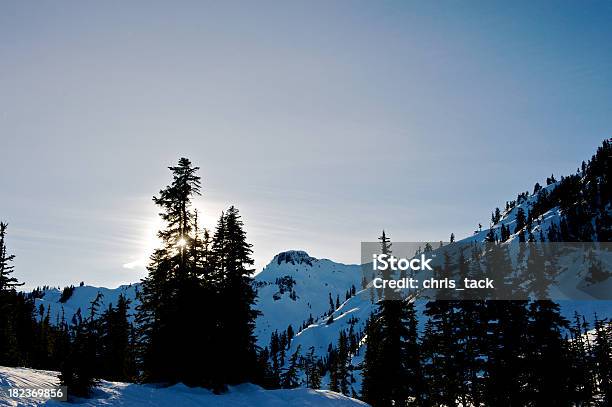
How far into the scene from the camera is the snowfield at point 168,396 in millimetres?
16916

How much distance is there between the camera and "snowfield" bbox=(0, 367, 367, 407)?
1692 cm

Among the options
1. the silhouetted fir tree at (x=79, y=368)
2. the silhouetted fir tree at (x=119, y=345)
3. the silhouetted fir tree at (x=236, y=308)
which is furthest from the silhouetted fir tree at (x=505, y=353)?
the silhouetted fir tree at (x=119, y=345)

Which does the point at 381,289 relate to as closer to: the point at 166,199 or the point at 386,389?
the point at 386,389

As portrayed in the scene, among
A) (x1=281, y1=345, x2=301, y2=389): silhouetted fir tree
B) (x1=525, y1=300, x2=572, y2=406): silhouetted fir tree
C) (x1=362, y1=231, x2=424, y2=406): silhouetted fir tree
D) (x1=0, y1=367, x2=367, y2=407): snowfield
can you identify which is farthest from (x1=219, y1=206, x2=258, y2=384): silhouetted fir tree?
(x1=281, y1=345, x2=301, y2=389): silhouetted fir tree

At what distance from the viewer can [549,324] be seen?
29984 mm

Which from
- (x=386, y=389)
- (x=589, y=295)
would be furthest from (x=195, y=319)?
(x=589, y=295)

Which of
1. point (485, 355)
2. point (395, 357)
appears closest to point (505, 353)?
point (485, 355)

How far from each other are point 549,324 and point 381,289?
11.7m

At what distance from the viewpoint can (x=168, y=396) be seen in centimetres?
2242

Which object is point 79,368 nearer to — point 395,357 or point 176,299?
point 176,299

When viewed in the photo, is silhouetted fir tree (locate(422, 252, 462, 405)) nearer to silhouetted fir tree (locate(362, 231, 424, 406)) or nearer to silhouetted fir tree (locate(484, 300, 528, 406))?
silhouetted fir tree (locate(362, 231, 424, 406))

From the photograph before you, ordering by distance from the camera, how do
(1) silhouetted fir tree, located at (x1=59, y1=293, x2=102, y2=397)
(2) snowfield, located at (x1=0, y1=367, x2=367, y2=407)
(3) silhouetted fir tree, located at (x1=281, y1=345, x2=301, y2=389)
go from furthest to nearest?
(3) silhouetted fir tree, located at (x1=281, y1=345, x2=301, y2=389) < (1) silhouetted fir tree, located at (x1=59, y1=293, x2=102, y2=397) < (2) snowfield, located at (x1=0, y1=367, x2=367, y2=407)

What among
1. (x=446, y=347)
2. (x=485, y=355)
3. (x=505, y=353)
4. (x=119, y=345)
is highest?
(x=446, y=347)

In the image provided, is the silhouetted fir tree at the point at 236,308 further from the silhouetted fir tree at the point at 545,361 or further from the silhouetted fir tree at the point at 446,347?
the silhouetted fir tree at the point at 545,361
